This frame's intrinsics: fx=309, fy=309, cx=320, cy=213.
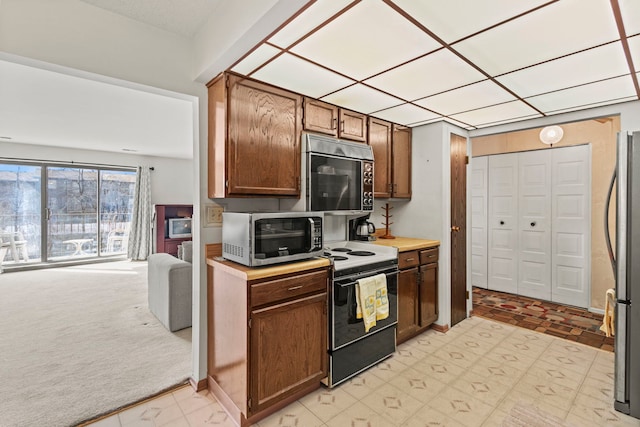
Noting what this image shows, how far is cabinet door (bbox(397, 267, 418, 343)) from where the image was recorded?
288 centimetres

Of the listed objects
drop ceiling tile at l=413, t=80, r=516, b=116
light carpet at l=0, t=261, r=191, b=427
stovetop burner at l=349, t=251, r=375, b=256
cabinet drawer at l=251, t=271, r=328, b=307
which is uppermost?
drop ceiling tile at l=413, t=80, r=516, b=116

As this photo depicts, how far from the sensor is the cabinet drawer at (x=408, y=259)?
9.38 ft

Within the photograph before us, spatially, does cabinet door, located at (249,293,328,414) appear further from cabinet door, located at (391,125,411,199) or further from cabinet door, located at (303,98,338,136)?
cabinet door, located at (391,125,411,199)

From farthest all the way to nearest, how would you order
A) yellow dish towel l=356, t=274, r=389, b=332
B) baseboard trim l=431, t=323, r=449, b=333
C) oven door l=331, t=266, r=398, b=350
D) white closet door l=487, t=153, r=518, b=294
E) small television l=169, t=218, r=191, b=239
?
1. small television l=169, t=218, r=191, b=239
2. white closet door l=487, t=153, r=518, b=294
3. baseboard trim l=431, t=323, r=449, b=333
4. yellow dish towel l=356, t=274, r=389, b=332
5. oven door l=331, t=266, r=398, b=350

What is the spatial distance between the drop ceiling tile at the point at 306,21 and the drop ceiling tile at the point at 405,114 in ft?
4.79

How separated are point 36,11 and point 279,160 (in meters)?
1.57

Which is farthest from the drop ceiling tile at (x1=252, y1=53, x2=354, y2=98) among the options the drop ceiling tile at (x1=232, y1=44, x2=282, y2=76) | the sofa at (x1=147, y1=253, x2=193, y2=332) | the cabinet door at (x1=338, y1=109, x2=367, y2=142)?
the sofa at (x1=147, y1=253, x2=193, y2=332)

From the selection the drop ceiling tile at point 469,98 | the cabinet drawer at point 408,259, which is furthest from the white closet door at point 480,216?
the cabinet drawer at point 408,259

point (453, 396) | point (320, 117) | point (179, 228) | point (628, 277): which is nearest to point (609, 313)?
point (628, 277)

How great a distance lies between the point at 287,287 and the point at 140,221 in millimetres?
6564

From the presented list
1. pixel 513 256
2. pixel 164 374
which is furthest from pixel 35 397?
pixel 513 256

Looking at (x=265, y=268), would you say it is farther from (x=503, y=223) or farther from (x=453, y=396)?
(x=503, y=223)

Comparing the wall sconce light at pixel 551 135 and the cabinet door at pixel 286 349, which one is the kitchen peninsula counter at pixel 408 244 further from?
the wall sconce light at pixel 551 135

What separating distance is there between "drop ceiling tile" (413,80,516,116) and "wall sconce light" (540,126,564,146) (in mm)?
1883
